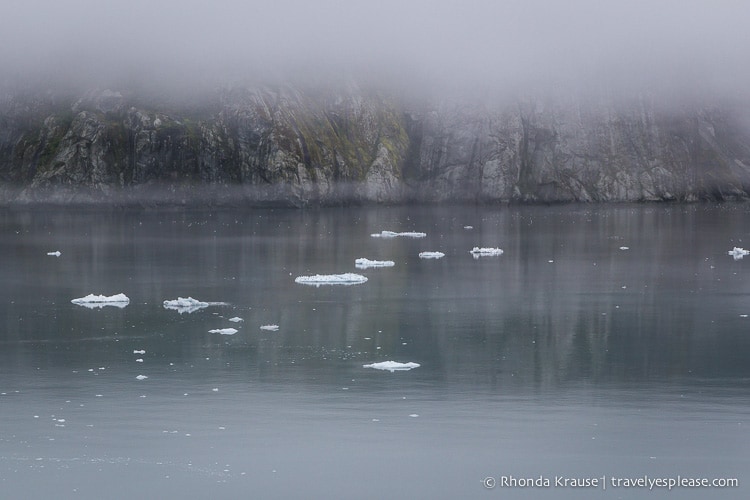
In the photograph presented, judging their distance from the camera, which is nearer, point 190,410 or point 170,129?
point 190,410

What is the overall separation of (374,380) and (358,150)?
436 ft

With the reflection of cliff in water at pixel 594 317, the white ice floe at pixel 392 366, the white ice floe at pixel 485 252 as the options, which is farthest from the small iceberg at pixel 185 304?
the white ice floe at pixel 485 252

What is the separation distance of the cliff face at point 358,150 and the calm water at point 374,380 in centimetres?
8985

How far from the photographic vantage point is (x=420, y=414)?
23609 millimetres

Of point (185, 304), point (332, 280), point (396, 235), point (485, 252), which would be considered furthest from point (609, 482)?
point (396, 235)

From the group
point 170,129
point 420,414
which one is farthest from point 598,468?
point 170,129

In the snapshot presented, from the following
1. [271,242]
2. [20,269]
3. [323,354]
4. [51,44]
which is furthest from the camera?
[51,44]

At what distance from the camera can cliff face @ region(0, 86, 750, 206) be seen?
479 feet

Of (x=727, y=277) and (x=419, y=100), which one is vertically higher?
(x=419, y=100)

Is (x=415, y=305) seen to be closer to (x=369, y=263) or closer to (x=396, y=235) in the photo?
(x=369, y=263)

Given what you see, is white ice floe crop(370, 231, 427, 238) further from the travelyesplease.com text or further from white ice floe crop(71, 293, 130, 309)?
the travelyesplease.com text

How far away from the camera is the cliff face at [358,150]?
479 ft

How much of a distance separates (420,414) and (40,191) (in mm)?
130126

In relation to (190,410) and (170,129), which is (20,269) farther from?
(170,129)
